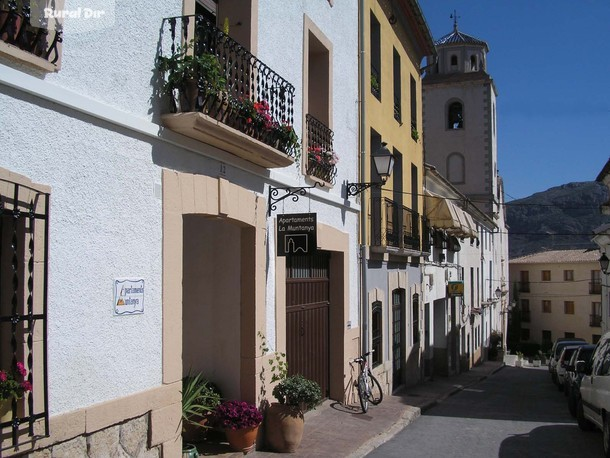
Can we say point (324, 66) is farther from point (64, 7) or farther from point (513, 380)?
point (513, 380)

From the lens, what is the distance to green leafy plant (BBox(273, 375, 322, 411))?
8062mm

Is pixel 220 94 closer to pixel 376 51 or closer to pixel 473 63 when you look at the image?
pixel 376 51

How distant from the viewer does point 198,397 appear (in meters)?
7.39

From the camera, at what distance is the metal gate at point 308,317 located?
967cm

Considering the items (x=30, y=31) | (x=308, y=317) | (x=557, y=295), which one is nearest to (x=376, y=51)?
(x=308, y=317)

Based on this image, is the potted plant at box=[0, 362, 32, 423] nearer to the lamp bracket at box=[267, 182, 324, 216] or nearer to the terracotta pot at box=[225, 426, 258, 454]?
the terracotta pot at box=[225, 426, 258, 454]

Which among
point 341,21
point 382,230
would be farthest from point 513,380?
point 341,21

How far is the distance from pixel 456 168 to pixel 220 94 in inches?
1265

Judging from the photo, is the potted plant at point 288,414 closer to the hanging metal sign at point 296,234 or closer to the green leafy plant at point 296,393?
the green leafy plant at point 296,393

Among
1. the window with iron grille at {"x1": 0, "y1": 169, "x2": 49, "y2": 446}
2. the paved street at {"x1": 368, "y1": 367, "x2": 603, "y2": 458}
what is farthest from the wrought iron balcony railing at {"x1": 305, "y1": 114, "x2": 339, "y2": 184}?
the window with iron grille at {"x1": 0, "y1": 169, "x2": 49, "y2": 446}

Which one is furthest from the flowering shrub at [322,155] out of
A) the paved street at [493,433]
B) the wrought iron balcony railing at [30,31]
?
the wrought iron balcony railing at [30,31]

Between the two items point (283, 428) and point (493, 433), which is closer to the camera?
point (283, 428)

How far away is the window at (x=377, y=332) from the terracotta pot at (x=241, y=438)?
5.91 meters

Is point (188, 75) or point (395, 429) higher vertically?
point (188, 75)
